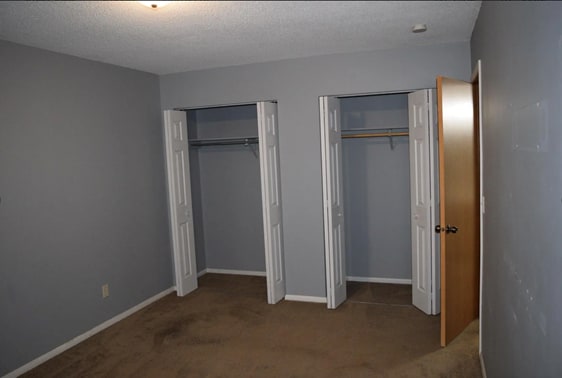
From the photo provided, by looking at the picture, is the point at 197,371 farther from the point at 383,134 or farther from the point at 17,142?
the point at 383,134

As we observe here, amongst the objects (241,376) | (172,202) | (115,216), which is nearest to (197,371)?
(241,376)

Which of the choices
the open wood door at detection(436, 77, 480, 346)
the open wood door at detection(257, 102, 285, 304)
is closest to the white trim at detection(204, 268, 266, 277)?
the open wood door at detection(257, 102, 285, 304)

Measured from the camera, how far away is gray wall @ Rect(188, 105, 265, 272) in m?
5.34

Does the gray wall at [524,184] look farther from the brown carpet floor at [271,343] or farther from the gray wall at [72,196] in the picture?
the gray wall at [72,196]

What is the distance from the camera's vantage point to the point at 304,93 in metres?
4.22

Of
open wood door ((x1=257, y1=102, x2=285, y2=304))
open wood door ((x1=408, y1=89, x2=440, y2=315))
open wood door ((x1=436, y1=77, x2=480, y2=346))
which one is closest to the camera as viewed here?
open wood door ((x1=436, y1=77, x2=480, y2=346))

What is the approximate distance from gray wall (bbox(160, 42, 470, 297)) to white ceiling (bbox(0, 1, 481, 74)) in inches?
6.6

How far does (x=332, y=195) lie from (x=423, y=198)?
0.84 m

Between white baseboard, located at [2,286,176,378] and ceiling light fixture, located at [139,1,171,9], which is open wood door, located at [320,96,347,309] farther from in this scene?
ceiling light fixture, located at [139,1,171,9]

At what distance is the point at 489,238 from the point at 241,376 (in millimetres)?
1881

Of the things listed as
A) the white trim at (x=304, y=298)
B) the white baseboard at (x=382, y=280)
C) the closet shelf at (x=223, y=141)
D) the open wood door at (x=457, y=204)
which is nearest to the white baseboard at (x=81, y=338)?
the white trim at (x=304, y=298)

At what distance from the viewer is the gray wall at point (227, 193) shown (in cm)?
534

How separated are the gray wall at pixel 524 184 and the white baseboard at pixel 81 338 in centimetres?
315

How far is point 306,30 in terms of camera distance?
10.4 feet
